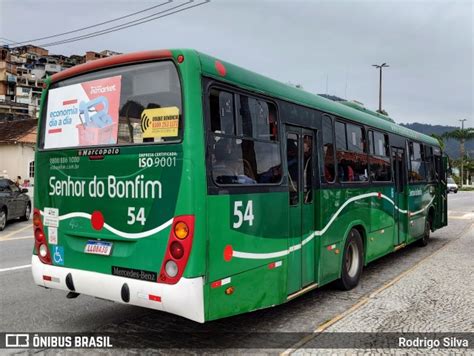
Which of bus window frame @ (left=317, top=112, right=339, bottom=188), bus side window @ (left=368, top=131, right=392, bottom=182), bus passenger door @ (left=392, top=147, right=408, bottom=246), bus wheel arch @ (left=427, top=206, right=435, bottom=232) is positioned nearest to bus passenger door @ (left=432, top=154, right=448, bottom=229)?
bus wheel arch @ (left=427, top=206, right=435, bottom=232)

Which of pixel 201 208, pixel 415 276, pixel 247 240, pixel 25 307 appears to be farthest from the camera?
pixel 415 276

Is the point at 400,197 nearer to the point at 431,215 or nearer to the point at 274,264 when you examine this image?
the point at 431,215

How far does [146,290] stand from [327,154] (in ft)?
11.1

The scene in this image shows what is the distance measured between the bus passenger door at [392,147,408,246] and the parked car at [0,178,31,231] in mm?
11454

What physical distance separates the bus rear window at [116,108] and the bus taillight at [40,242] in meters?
0.83

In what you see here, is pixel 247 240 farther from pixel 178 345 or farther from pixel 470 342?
pixel 470 342

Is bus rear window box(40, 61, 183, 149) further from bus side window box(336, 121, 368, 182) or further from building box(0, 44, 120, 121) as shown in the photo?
building box(0, 44, 120, 121)

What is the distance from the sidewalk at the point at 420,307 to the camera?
522 centimetres

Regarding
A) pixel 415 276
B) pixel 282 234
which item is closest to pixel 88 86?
pixel 282 234

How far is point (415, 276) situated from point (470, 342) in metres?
3.18

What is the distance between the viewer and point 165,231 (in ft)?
13.4

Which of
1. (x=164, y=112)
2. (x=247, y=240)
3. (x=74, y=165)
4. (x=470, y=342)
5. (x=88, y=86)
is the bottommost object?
(x=470, y=342)

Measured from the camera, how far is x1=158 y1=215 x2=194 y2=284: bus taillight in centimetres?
395

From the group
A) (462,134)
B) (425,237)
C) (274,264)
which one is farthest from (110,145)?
(462,134)
